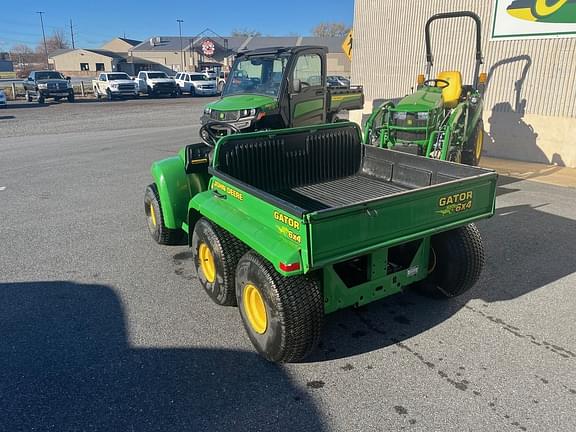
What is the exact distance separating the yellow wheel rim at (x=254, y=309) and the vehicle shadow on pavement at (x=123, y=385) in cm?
23

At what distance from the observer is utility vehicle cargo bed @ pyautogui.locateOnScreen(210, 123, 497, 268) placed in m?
2.81

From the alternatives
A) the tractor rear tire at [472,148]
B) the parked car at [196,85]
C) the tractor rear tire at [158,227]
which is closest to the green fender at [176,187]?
the tractor rear tire at [158,227]

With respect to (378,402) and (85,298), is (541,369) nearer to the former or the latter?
(378,402)

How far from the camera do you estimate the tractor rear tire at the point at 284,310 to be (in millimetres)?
2947

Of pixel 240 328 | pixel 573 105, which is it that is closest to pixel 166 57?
pixel 573 105

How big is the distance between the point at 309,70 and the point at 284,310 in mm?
7260

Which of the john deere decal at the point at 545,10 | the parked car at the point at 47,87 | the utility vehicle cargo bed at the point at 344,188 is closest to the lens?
the utility vehicle cargo bed at the point at 344,188

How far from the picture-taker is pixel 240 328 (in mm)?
3656

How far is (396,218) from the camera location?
3.06 meters

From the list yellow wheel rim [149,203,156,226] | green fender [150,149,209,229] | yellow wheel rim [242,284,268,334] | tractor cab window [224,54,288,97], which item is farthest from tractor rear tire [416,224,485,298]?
tractor cab window [224,54,288,97]

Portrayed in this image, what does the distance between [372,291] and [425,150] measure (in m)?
4.93

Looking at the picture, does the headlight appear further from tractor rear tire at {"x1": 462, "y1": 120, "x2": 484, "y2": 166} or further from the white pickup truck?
the white pickup truck

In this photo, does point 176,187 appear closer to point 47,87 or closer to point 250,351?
point 250,351

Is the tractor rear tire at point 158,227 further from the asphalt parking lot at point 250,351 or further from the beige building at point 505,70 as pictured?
the beige building at point 505,70
